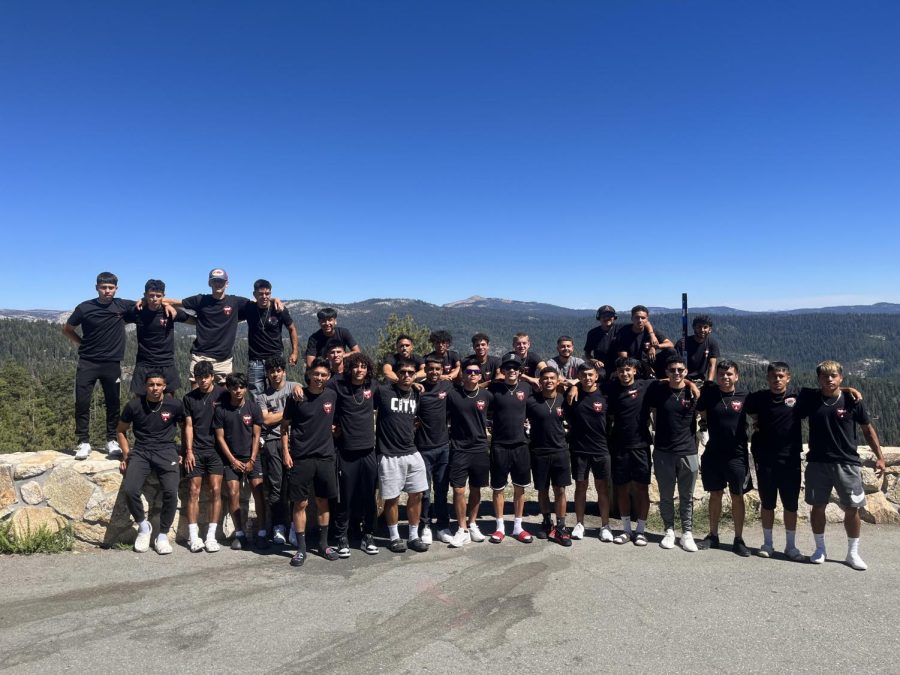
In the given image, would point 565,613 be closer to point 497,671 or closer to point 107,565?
point 497,671

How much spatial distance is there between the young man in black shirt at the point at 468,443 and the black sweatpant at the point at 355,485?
3.36 feet

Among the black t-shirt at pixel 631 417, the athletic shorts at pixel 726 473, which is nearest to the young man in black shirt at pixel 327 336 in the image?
the black t-shirt at pixel 631 417

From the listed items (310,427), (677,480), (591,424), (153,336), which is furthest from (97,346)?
(677,480)

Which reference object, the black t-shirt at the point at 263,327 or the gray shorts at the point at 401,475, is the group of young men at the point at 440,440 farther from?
the black t-shirt at the point at 263,327

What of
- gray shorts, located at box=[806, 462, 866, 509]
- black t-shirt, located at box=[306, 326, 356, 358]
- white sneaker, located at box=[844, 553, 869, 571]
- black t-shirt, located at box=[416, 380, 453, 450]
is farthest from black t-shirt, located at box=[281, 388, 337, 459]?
white sneaker, located at box=[844, 553, 869, 571]

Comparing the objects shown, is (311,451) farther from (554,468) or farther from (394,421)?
(554,468)

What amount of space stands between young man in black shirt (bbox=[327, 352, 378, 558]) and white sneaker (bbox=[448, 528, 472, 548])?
939 millimetres

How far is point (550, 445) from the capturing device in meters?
6.66

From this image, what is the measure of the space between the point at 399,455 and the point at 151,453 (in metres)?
2.97

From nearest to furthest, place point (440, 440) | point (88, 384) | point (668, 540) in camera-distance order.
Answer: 1. point (668, 540)
2. point (440, 440)
3. point (88, 384)

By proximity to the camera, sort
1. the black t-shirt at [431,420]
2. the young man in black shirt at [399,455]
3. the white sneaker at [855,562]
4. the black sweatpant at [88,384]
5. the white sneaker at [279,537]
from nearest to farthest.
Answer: the white sneaker at [855,562]
the young man in black shirt at [399,455]
the white sneaker at [279,537]
the black t-shirt at [431,420]
the black sweatpant at [88,384]

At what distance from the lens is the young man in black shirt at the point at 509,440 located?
21.9 feet

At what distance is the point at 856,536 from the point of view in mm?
5992

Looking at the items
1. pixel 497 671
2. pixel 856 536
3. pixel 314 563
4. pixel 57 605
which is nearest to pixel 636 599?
pixel 497 671
